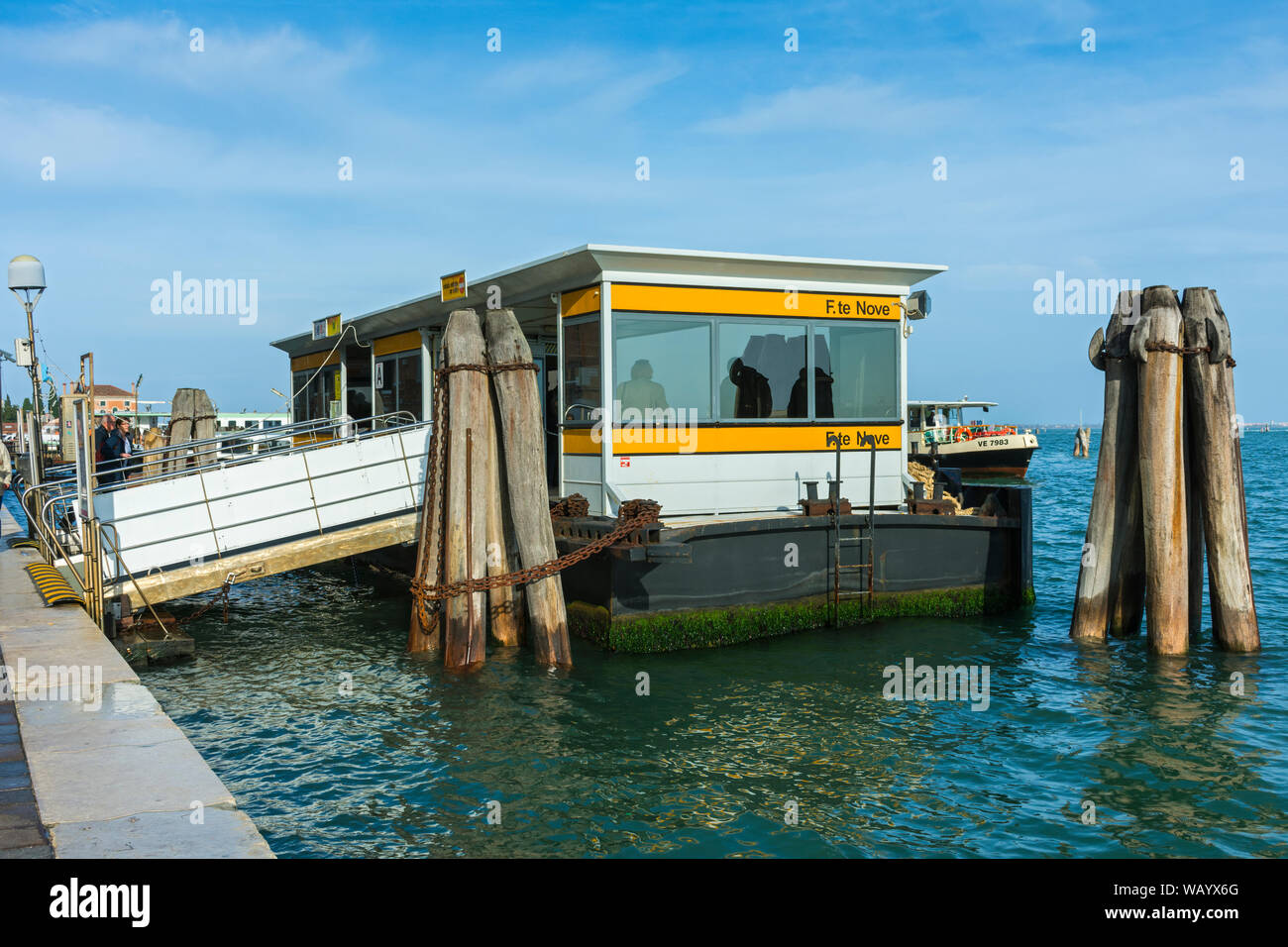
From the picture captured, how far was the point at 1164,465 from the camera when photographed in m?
10.7

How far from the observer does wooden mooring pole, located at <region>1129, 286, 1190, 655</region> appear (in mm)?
10695

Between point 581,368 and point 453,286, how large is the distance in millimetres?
2295

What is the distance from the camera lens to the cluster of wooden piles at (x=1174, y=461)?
10.7m

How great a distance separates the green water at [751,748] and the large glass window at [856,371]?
2615 millimetres

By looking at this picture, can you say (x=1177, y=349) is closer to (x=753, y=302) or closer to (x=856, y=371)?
(x=856, y=371)

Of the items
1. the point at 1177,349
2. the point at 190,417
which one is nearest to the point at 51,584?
the point at 190,417

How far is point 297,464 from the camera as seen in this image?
1203 centimetres

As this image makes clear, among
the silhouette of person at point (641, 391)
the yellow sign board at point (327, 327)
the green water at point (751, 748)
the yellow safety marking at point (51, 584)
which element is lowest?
the green water at point (751, 748)

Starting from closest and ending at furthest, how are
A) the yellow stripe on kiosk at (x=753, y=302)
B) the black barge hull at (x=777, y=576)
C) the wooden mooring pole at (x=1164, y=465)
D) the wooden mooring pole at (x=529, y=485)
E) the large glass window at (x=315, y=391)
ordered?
the wooden mooring pole at (x=529, y=485)
the wooden mooring pole at (x=1164, y=465)
the black barge hull at (x=777, y=576)
the yellow stripe on kiosk at (x=753, y=302)
the large glass window at (x=315, y=391)

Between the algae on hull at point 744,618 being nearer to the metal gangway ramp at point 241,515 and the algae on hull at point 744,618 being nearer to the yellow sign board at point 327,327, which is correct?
the metal gangway ramp at point 241,515

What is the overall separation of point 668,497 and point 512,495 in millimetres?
2097

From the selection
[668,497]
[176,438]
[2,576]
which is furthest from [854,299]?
[176,438]

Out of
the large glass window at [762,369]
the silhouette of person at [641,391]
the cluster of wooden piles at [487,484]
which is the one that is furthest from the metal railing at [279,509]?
the large glass window at [762,369]
